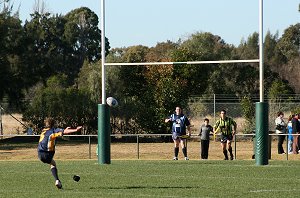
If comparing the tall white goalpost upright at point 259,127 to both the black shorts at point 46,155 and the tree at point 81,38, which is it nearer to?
the black shorts at point 46,155

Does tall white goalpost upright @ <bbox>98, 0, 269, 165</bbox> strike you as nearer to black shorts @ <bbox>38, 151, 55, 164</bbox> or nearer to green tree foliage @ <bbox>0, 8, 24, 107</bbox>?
black shorts @ <bbox>38, 151, 55, 164</bbox>

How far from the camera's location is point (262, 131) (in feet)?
79.1

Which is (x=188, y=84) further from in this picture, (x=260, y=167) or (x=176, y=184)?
(x=176, y=184)

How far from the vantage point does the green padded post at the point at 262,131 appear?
23938mm

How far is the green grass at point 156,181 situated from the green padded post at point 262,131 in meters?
0.35

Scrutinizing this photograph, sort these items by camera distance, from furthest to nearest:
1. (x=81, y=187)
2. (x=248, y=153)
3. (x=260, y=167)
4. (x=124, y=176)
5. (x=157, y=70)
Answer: (x=157, y=70) < (x=248, y=153) < (x=260, y=167) < (x=124, y=176) < (x=81, y=187)

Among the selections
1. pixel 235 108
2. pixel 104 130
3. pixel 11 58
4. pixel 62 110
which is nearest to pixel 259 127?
pixel 104 130

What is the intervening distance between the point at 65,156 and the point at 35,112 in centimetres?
1129

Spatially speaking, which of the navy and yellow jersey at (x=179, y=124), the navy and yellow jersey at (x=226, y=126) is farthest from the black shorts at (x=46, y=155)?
the navy and yellow jersey at (x=226, y=126)

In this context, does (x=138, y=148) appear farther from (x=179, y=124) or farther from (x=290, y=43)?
(x=290, y=43)

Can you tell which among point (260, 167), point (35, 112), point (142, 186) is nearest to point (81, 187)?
point (142, 186)

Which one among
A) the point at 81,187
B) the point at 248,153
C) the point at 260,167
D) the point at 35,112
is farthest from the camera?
the point at 35,112

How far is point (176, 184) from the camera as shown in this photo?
18922 millimetres

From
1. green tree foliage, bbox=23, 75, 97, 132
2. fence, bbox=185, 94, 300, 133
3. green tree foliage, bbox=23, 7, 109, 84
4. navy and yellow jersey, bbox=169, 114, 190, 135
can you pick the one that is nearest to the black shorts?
navy and yellow jersey, bbox=169, 114, 190, 135
